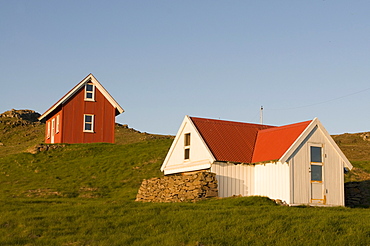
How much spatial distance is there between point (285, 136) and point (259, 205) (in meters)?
5.30

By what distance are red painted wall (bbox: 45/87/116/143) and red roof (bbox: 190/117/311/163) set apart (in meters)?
22.3

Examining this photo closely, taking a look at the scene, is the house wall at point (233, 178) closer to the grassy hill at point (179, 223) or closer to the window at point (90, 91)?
the grassy hill at point (179, 223)

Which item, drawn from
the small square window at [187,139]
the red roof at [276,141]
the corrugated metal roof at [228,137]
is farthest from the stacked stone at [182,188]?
the red roof at [276,141]

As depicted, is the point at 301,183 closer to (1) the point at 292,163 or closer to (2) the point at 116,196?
(1) the point at 292,163

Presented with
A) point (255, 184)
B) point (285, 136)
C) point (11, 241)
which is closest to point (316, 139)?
point (285, 136)

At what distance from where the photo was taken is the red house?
51.8 meters

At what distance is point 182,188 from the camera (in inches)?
1148

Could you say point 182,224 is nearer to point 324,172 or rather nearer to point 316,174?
point 316,174

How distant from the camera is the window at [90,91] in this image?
173 ft

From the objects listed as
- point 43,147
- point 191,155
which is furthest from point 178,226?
point 43,147

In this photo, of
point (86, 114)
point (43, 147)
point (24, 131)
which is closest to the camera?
point (43, 147)

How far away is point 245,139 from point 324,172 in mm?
5611

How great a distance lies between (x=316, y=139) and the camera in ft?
93.5

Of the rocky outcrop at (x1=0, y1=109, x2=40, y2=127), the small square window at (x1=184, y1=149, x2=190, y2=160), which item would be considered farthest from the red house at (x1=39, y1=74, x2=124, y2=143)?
the rocky outcrop at (x1=0, y1=109, x2=40, y2=127)
